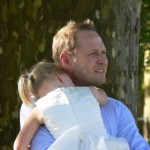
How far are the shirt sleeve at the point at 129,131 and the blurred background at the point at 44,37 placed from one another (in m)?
1.53

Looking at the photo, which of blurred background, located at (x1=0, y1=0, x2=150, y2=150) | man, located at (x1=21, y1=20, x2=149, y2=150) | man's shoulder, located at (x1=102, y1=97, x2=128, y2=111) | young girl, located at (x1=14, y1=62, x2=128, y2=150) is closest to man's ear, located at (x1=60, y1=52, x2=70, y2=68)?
man, located at (x1=21, y1=20, x2=149, y2=150)

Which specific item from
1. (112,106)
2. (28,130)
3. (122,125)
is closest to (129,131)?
(122,125)

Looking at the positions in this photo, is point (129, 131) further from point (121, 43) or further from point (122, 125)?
point (121, 43)

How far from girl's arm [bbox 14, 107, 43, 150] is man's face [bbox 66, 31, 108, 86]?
331 mm

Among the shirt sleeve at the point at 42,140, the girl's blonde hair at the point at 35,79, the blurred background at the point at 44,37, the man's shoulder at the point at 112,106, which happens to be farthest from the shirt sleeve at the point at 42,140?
the blurred background at the point at 44,37

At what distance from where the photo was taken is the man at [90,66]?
3.62 meters

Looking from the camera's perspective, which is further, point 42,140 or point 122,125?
point 122,125

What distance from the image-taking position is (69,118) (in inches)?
137

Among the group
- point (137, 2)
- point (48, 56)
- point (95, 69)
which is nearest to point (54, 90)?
point (95, 69)

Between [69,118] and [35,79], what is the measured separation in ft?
1.12

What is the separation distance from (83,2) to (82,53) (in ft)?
5.14

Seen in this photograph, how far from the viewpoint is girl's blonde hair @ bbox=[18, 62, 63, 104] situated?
368cm

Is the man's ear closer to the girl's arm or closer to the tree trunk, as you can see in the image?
the girl's arm

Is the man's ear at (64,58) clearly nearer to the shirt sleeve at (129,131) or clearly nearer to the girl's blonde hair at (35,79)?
the girl's blonde hair at (35,79)
